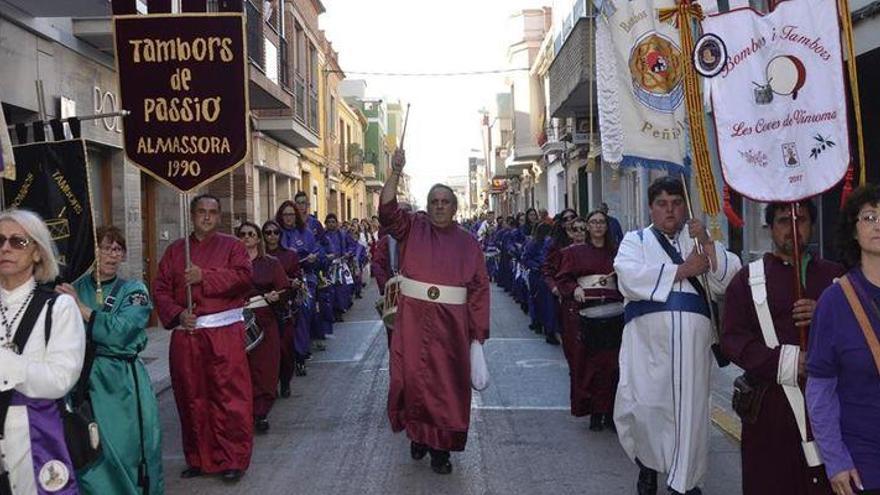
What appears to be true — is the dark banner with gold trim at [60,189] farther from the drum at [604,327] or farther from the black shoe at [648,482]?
the drum at [604,327]

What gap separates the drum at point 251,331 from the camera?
298 inches

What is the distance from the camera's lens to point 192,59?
6.35 meters

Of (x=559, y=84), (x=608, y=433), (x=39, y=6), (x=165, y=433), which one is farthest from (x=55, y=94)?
(x=559, y=84)

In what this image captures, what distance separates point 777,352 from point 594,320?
11.6 feet

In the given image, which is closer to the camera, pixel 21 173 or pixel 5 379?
pixel 5 379

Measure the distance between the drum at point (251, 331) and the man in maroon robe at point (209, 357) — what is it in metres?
1.37

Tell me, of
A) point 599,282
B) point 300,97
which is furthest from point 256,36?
point 599,282

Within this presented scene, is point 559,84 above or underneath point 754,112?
above

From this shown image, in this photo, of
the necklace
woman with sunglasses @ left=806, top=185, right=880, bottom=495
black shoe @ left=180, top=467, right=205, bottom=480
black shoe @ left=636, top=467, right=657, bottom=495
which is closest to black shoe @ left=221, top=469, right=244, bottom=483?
black shoe @ left=180, top=467, right=205, bottom=480

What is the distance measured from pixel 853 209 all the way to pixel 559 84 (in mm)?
17992

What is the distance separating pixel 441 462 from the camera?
6301 mm

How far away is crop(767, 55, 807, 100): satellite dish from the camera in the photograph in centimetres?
396

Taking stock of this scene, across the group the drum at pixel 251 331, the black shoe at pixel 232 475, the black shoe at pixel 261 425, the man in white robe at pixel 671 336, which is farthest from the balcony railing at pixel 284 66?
the man in white robe at pixel 671 336

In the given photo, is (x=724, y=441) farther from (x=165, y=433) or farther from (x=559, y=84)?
(x=559, y=84)
